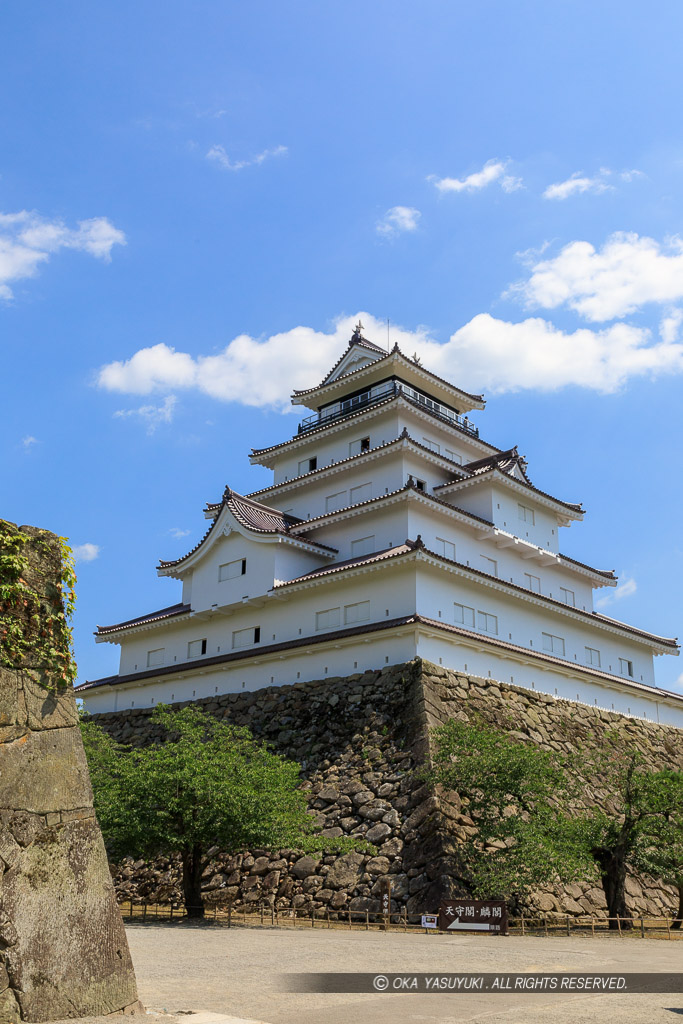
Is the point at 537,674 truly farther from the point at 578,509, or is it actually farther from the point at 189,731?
the point at 189,731

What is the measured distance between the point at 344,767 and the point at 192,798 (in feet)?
19.0

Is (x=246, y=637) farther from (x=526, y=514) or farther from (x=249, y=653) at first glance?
(x=526, y=514)

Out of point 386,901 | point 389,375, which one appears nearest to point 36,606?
point 386,901

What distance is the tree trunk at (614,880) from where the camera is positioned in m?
21.7

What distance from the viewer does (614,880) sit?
2184 centimetres

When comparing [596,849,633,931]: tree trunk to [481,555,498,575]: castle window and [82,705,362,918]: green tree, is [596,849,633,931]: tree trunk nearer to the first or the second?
[82,705,362,918]: green tree

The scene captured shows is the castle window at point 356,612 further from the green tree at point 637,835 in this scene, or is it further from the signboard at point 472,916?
the signboard at point 472,916

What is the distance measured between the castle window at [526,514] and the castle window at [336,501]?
7019 mm

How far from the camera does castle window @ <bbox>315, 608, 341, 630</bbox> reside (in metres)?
28.2

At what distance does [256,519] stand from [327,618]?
18.4ft

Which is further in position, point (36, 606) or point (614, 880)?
point (614, 880)

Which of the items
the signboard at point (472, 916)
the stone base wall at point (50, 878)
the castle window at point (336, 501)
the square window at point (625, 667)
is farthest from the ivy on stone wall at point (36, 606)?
the square window at point (625, 667)

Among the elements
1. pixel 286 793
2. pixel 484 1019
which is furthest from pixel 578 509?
pixel 484 1019

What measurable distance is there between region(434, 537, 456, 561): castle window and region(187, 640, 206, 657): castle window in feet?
31.3
